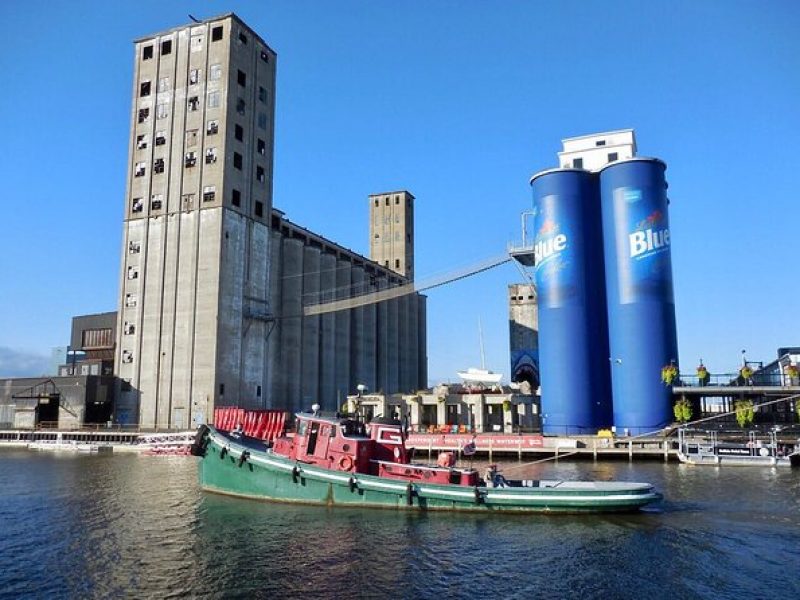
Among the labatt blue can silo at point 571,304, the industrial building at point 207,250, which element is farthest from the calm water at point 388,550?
the industrial building at point 207,250

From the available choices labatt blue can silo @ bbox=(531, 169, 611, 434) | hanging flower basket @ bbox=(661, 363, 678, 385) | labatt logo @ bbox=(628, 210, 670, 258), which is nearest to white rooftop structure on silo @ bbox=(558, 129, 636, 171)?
labatt blue can silo @ bbox=(531, 169, 611, 434)

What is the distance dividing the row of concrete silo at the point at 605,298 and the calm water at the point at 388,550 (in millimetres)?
23624

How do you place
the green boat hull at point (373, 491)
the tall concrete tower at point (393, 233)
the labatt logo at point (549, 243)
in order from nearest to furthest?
the green boat hull at point (373, 491), the labatt logo at point (549, 243), the tall concrete tower at point (393, 233)

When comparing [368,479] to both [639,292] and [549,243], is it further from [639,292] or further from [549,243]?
[549,243]

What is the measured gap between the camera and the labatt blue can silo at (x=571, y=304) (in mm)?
61750

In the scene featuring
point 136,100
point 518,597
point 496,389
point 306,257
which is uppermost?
point 136,100

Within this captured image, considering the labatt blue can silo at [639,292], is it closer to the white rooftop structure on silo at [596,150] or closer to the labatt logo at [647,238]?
the labatt logo at [647,238]

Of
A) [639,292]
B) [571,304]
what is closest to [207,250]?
[571,304]

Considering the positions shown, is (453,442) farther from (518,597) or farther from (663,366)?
(518,597)

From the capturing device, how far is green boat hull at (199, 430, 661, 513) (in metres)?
29.2

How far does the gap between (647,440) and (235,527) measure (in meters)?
38.9

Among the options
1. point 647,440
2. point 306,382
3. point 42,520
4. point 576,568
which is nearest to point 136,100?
point 306,382

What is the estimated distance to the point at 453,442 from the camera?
59062 millimetres

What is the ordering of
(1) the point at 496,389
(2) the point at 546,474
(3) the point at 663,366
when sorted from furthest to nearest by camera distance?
(1) the point at 496,389, (3) the point at 663,366, (2) the point at 546,474
